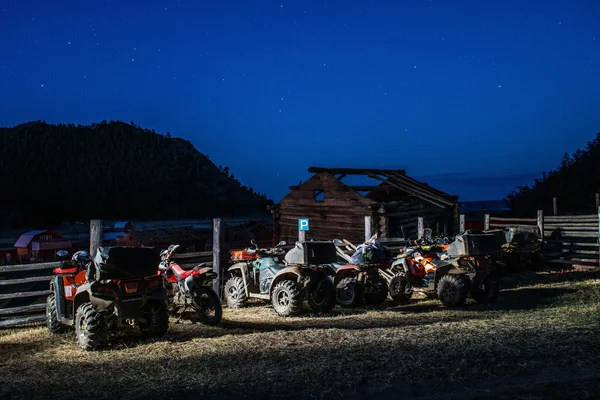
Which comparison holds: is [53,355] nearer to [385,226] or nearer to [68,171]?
[385,226]

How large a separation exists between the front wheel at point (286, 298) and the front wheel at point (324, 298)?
38 cm

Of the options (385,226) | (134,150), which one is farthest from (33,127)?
(385,226)

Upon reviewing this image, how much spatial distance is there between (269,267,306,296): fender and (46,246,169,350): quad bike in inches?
115

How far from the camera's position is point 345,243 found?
15922 mm

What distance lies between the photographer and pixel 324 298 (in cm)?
1053

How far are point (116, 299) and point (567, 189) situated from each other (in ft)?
115

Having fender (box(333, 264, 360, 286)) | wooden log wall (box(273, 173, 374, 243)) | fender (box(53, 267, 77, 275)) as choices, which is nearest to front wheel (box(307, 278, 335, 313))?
fender (box(333, 264, 360, 286))

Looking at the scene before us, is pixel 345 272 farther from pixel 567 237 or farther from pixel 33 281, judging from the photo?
pixel 567 237

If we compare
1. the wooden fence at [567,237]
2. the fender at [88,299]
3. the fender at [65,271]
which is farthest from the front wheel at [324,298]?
the wooden fence at [567,237]

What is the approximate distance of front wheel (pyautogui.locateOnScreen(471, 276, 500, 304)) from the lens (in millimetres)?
11320

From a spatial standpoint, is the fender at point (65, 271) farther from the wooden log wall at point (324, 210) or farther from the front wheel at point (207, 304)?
the wooden log wall at point (324, 210)

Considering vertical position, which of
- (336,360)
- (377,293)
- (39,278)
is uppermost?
(39,278)

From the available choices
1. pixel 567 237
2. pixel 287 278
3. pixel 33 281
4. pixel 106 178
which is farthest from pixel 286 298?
pixel 106 178

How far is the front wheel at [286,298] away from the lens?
10148 millimetres
